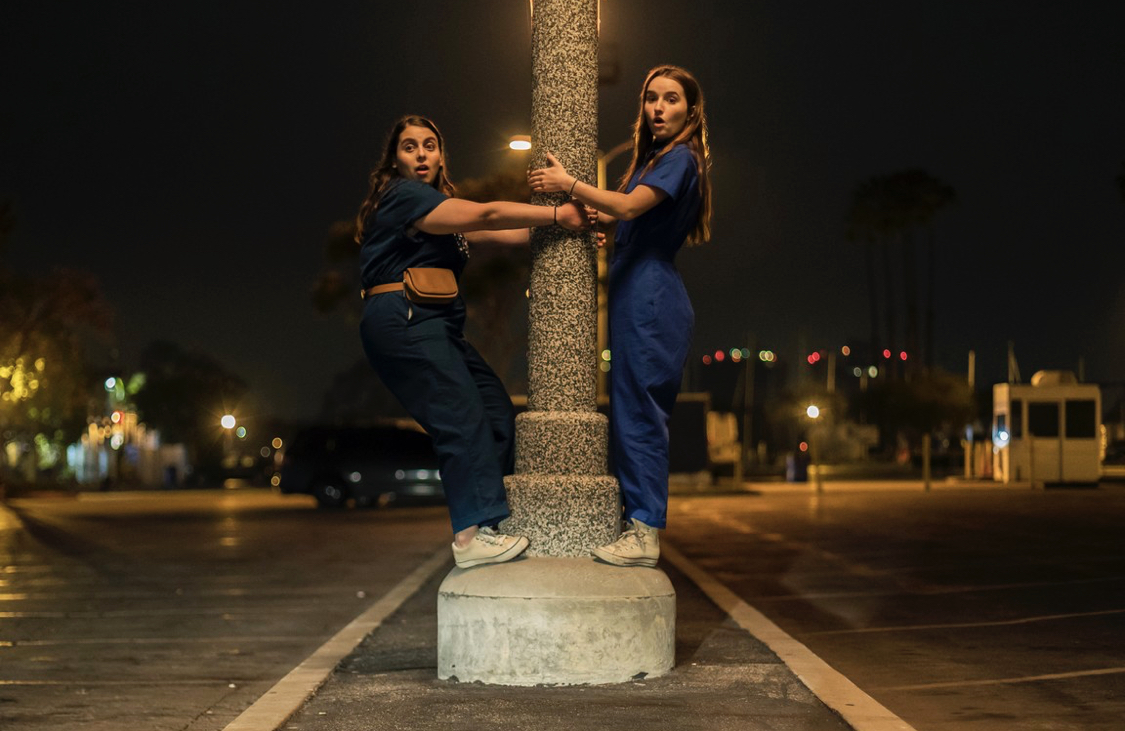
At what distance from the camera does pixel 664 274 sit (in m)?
6.59

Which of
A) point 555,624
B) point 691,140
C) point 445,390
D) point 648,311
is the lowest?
point 555,624

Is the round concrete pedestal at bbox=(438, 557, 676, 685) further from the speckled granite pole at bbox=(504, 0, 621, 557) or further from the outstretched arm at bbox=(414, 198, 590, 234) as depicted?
the outstretched arm at bbox=(414, 198, 590, 234)

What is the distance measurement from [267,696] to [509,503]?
46.4 inches

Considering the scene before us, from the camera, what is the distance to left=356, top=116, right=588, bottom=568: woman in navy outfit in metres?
6.39

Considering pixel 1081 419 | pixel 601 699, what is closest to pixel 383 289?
pixel 601 699

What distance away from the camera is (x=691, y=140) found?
22.2ft

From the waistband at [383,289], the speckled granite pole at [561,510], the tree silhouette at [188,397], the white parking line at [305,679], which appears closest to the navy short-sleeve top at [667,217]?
the speckled granite pole at [561,510]

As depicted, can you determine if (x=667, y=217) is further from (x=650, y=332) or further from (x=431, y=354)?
(x=431, y=354)

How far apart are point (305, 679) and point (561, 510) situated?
1318mm

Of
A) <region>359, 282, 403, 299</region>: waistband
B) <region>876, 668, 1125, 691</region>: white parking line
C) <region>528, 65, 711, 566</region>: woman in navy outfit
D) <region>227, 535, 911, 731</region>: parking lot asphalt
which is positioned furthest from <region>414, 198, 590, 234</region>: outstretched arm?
<region>876, 668, 1125, 691</region>: white parking line

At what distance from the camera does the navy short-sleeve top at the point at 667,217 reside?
6590 millimetres

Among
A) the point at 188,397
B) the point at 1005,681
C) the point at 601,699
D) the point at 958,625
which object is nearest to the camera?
the point at 601,699

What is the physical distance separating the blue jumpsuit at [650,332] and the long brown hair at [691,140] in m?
0.07

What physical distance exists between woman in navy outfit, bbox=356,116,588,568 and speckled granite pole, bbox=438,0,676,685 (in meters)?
0.13
